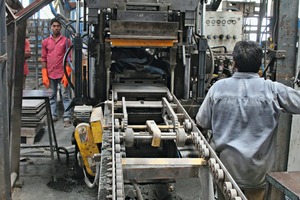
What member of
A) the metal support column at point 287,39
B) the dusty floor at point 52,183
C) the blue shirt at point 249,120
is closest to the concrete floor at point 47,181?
the dusty floor at point 52,183

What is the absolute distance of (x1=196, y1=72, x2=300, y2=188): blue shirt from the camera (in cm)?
251

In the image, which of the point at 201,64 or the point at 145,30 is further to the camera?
the point at 201,64

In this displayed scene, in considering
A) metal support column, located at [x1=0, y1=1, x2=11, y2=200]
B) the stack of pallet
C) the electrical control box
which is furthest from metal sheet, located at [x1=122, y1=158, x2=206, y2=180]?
the electrical control box

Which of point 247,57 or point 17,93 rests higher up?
point 247,57

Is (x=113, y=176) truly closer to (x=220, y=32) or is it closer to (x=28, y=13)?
(x=28, y=13)

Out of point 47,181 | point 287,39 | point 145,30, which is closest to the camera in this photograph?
point 287,39

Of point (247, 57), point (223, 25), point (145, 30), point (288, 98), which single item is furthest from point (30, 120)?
point (223, 25)

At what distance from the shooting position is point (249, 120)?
2521 mm

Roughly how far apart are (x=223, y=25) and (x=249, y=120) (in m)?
5.74

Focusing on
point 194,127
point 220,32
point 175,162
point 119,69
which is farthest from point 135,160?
point 220,32

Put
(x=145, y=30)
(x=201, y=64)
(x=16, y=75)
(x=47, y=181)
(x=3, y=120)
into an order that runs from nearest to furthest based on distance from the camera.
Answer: (x=3, y=120) < (x=16, y=75) < (x=145, y=30) < (x=47, y=181) < (x=201, y=64)

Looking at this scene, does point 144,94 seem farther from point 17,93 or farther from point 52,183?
point 52,183

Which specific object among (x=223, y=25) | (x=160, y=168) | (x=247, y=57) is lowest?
(x=160, y=168)

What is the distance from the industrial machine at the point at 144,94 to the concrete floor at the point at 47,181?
0.20 meters
